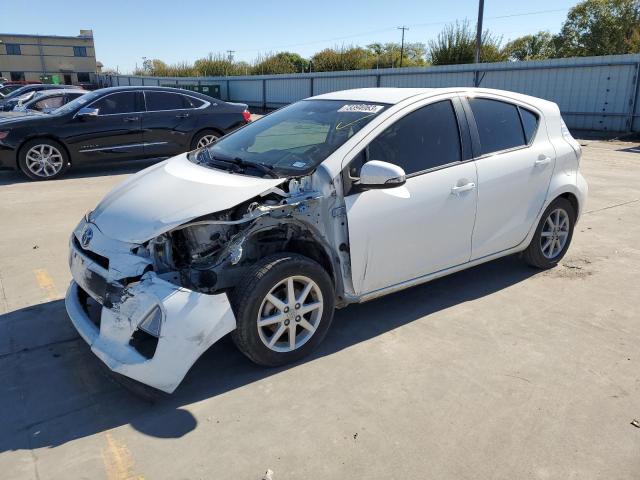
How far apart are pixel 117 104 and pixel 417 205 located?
26.1 feet

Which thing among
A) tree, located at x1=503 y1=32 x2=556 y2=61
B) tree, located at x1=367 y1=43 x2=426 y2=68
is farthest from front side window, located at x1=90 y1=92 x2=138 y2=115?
tree, located at x1=503 y1=32 x2=556 y2=61

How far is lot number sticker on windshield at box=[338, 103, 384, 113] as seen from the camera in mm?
3857

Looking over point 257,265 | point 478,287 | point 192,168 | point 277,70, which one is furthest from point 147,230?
point 277,70

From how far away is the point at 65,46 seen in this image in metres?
80.3

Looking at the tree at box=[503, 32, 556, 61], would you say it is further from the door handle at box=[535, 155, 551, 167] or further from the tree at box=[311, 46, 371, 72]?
the door handle at box=[535, 155, 551, 167]

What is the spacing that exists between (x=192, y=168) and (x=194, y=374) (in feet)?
4.83

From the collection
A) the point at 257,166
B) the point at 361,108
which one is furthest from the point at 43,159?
the point at 361,108

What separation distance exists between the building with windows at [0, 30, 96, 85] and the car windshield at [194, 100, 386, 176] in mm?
83396

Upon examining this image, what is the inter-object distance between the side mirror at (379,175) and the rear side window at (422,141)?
244 mm

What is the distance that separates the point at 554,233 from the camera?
4973 mm

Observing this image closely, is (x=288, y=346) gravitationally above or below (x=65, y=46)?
below

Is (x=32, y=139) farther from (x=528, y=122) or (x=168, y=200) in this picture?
(x=528, y=122)

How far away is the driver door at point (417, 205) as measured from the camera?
3.52m

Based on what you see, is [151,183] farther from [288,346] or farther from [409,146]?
[409,146]
